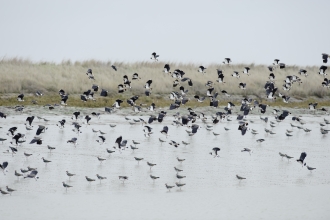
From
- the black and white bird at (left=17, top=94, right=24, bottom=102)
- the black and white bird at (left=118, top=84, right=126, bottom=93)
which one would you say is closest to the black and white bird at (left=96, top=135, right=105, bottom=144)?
the black and white bird at (left=17, top=94, right=24, bottom=102)

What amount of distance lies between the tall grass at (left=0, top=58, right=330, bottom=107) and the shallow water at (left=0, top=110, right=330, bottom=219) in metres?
11.8

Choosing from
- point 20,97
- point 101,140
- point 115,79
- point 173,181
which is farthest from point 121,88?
point 173,181

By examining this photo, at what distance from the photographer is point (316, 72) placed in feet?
148

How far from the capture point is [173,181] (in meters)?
13.6

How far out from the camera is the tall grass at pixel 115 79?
32.4 meters

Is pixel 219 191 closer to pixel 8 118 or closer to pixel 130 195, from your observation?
pixel 130 195

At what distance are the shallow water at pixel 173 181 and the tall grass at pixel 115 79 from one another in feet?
38.7

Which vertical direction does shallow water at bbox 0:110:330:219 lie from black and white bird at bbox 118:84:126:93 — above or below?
below

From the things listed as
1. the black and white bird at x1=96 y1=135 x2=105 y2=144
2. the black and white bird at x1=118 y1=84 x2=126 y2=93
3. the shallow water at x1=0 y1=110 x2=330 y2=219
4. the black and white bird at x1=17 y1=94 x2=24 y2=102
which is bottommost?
the shallow water at x1=0 y1=110 x2=330 y2=219

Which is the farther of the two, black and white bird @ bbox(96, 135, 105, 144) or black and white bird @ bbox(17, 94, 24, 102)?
black and white bird @ bbox(17, 94, 24, 102)

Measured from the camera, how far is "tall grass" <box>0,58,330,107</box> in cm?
3244

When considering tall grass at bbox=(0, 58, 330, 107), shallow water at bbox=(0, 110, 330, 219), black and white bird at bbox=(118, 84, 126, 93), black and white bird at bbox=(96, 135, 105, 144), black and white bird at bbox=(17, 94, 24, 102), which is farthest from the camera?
black and white bird at bbox=(118, 84, 126, 93)

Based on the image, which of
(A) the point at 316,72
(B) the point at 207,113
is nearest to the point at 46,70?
(B) the point at 207,113

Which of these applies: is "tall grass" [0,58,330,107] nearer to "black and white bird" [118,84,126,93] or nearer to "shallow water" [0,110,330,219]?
"black and white bird" [118,84,126,93]
